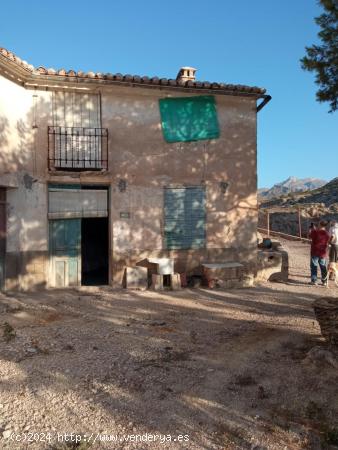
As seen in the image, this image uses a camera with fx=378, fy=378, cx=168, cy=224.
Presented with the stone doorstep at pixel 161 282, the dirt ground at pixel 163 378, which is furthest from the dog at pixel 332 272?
the stone doorstep at pixel 161 282

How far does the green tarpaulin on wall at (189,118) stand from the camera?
35.2 ft

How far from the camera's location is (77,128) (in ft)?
33.8

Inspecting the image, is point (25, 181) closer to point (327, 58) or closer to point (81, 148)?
point (81, 148)

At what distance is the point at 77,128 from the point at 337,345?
8.17 m

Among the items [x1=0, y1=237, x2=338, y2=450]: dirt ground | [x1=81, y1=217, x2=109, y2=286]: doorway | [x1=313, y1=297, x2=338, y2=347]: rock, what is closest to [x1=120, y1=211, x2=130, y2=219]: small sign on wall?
[x1=0, y1=237, x2=338, y2=450]: dirt ground

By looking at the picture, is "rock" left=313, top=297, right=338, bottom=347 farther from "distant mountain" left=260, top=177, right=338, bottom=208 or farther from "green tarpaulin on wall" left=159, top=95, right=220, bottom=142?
"distant mountain" left=260, top=177, right=338, bottom=208

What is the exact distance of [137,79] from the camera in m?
10.1

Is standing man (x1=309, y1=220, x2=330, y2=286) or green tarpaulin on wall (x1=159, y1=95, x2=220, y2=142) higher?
green tarpaulin on wall (x1=159, y1=95, x2=220, y2=142)

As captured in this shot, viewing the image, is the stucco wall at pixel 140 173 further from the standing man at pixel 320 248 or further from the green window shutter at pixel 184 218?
the standing man at pixel 320 248

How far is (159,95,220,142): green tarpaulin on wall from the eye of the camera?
35.2 feet

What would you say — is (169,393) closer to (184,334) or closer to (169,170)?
(184,334)

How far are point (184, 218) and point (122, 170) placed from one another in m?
2.23

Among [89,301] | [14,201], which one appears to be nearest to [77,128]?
[14,201]

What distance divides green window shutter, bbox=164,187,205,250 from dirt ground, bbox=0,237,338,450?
9.41 ft
